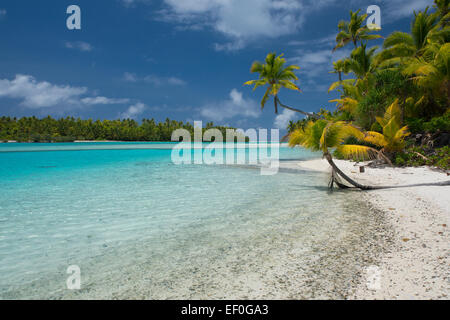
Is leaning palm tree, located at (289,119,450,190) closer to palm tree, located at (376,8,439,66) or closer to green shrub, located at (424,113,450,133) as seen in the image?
green shrub, located at (424,113,450,133)

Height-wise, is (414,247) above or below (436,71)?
below

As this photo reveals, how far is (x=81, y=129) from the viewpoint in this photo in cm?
9356

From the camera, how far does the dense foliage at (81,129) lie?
3329 inches

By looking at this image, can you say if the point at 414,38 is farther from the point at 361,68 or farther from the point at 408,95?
the point at 408,95

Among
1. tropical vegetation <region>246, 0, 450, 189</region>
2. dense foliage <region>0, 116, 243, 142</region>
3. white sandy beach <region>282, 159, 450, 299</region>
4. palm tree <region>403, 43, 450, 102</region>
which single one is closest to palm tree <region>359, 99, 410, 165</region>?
tropical vegetation <region>246, 0, 450, 189</region>

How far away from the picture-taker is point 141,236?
13.8 ft

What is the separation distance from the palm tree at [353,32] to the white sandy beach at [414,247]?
22.8 m

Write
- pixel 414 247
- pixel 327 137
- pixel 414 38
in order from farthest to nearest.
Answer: pixel 414 38 → pixel 327 137 → pixel 414 247

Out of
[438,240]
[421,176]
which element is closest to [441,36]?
[421,176]

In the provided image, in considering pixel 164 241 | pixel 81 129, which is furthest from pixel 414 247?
pixel 81 129

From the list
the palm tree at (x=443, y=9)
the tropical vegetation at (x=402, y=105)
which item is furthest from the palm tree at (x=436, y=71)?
the palm tree at (x=443, y=9)

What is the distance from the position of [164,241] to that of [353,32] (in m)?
27.8

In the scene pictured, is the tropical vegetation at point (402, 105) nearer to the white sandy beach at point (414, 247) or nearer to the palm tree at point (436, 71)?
the palm tree at point (436, 71)
